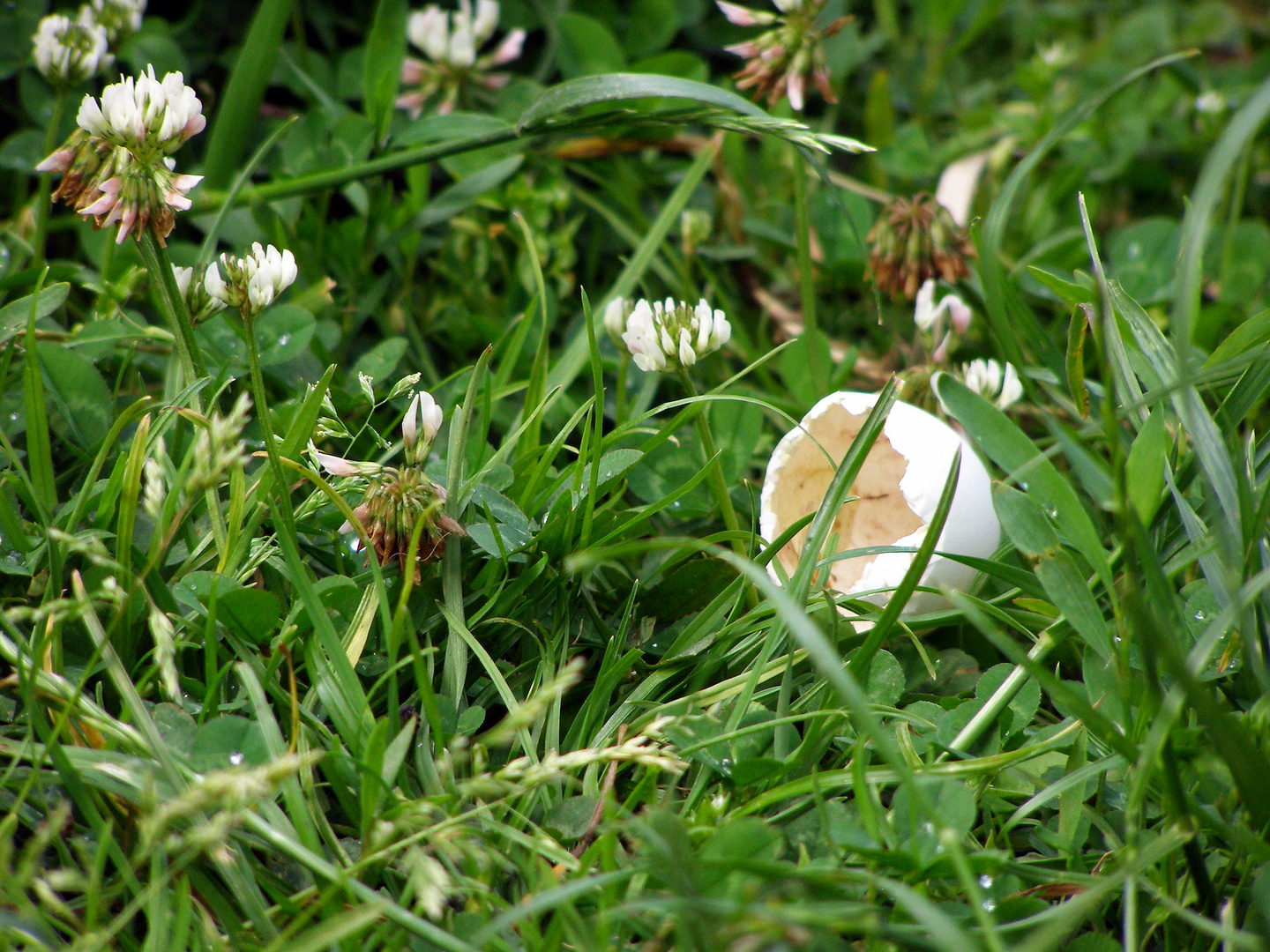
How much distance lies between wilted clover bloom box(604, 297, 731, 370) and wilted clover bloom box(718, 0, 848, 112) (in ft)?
1.45

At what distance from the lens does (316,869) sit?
0.79m

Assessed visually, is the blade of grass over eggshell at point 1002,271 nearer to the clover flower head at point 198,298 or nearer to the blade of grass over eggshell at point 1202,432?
the blade of grass over eggshell at point 1202,432

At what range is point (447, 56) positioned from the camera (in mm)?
1755

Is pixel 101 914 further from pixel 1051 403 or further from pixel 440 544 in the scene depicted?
pixel 1051 403

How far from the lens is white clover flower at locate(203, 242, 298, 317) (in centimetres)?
99

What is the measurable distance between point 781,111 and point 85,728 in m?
1.56

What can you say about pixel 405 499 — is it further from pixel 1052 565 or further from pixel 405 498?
pixel 1052 565

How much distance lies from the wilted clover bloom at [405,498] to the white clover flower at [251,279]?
17cm

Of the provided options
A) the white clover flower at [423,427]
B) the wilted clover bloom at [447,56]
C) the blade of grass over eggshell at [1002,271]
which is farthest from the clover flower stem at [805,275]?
the wilted clover bloom at [447,56]

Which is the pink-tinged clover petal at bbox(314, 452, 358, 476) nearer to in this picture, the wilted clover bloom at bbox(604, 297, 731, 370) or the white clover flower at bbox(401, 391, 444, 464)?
the white clover flower at bbox(401, 391, 444, 464)

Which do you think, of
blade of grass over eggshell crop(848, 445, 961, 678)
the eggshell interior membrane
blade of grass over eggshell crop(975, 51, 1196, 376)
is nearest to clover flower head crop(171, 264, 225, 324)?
the eggshell interior membrane

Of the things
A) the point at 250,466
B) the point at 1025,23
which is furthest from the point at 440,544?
the point at 1025,23

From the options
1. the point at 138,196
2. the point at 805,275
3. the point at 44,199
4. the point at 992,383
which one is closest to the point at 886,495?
the point at 992,383

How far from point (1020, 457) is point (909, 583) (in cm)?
18
